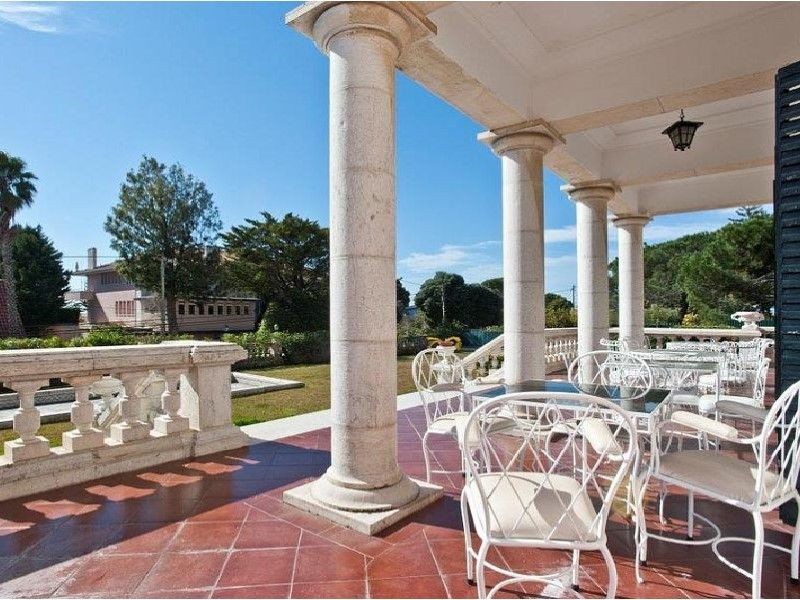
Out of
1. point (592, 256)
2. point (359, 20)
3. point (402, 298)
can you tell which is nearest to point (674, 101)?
point (592, 256)

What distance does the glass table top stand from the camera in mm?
2751

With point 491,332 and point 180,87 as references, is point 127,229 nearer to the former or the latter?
point 180,87

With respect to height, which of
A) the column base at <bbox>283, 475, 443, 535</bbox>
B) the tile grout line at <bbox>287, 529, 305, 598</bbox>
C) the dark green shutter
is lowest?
the tile grout line at <bbox>287, 529, 305, 598</bbox>

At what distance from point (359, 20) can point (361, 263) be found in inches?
59.5

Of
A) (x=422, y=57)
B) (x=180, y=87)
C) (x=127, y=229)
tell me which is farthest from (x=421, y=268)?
(x=422, y=57)

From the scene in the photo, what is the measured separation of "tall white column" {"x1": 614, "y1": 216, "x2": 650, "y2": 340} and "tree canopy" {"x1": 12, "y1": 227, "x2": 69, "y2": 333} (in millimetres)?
38321

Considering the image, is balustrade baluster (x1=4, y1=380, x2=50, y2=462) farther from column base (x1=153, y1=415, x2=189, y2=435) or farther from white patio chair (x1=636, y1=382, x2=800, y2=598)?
white patio chair (x1=636, y1=382, x2=800, y2=598)

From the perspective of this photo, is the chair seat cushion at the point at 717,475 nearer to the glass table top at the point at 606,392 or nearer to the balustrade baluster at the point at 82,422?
the glass table top at the point at 606,392

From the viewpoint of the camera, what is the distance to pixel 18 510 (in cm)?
313

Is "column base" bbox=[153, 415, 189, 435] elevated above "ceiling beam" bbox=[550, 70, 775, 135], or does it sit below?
below

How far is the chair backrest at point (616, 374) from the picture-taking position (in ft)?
11.0

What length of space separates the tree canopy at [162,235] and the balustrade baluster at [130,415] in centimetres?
3093

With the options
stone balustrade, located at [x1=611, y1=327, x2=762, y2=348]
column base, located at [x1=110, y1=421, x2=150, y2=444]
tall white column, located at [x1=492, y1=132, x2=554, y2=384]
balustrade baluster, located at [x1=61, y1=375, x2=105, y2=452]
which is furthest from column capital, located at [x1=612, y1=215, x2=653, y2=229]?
balustrade baluster, located at [x1=61, y1=375, x2=105, y2=452]

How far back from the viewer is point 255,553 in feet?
8.39
